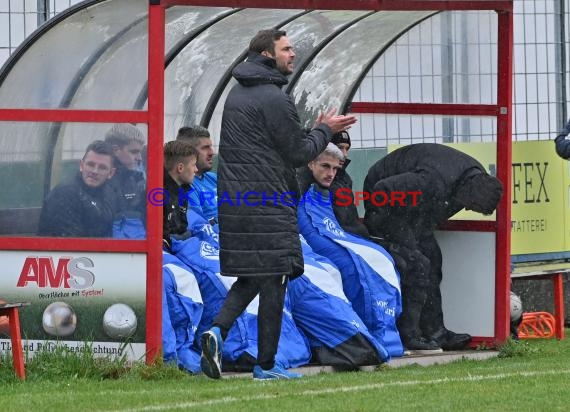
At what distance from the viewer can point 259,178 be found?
30.1ft

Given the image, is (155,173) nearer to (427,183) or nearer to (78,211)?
(78,211)

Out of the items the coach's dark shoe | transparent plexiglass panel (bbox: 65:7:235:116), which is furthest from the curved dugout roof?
the coach's dark shoe

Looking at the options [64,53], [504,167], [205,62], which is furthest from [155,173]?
[504,167]

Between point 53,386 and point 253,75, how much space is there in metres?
2.12

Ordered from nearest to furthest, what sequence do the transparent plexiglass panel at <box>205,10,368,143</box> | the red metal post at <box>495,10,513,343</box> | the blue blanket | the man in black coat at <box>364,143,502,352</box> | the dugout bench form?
the blue blanket → the red metal post at <box>495,10,513,343</box> → the man in black coat at <box>364,143,502,352</box> → the transparent plexiglass panel at <box>205,10,368,143</box> → the dugout bench

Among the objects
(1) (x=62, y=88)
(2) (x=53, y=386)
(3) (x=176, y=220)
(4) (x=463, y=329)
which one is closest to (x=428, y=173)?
(4) (x=463, y=329)

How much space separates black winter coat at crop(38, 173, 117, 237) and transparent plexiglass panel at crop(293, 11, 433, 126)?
11.6 feet

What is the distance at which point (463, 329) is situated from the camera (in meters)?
11.8

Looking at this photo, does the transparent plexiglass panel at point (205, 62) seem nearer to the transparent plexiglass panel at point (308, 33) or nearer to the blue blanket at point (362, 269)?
the transparent plexiglass panel at point (308, 33)

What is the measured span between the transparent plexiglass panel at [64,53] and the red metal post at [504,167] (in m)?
2.78

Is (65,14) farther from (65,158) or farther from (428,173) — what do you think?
(428,173)

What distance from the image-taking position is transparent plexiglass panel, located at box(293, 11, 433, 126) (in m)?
12.7

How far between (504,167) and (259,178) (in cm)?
274

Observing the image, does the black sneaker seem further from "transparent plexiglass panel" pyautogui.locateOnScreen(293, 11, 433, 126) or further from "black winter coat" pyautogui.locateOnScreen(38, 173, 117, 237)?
"black winter coat" pyautogui.locateOnScreen(38, 173, 117, 237)
